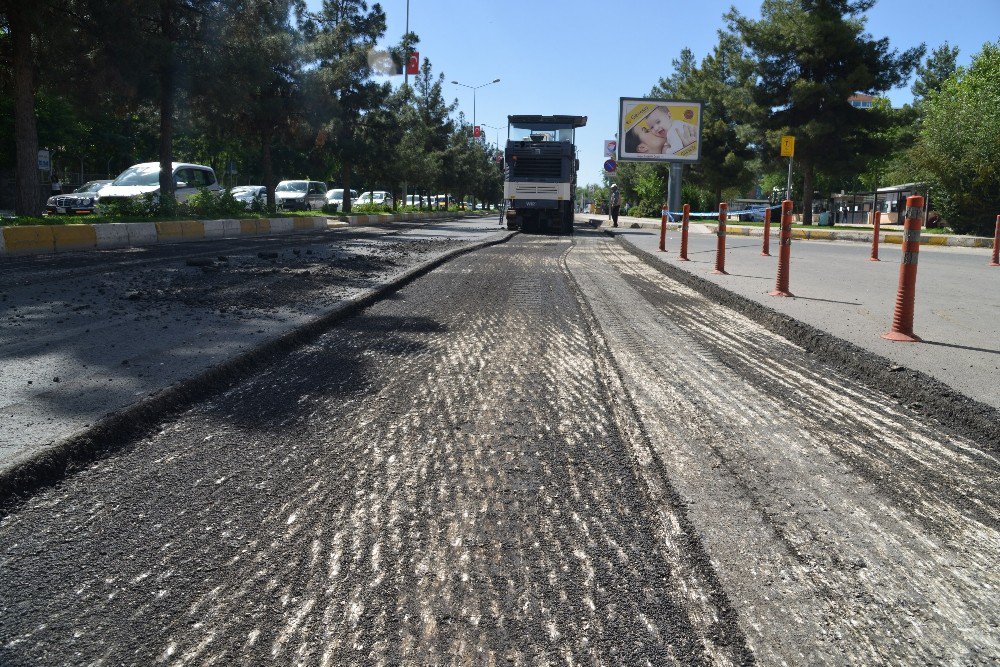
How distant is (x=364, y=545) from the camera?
8.16 ft

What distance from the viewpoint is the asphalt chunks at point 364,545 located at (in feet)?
6.48

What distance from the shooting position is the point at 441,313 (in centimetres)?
745

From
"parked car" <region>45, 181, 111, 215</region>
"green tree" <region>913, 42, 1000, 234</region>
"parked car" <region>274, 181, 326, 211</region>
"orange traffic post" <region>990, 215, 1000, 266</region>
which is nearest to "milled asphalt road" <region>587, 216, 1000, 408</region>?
"orange traffic post" <region>990, 215, 1000, 266</region>

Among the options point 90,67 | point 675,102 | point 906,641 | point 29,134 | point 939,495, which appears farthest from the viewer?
point 675,102

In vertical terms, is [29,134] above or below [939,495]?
above

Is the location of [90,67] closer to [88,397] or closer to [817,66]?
[88,397]

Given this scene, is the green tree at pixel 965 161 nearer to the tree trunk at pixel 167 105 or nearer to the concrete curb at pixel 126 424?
the tree trunk at pixel 167 105

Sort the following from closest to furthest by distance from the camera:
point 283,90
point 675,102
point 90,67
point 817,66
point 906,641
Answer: point 906,641, point 90,67, point 283,90, point 817,66, point 675,102

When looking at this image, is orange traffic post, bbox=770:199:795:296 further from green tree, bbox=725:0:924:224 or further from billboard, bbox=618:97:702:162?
billboard, bbox=618:97:702:162

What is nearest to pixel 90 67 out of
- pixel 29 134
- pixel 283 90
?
pixel 29 134

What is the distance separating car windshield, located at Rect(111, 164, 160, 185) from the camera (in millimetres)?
22891

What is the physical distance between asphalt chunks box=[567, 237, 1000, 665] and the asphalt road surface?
0.5 inches

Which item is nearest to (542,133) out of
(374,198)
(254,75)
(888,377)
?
(254,75)

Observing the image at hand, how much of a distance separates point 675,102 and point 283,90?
20022 millimetres
